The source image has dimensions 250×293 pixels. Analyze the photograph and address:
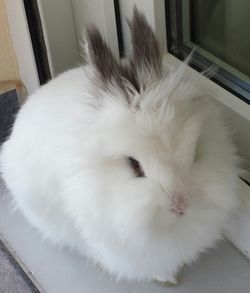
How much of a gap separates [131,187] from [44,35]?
1.87ft

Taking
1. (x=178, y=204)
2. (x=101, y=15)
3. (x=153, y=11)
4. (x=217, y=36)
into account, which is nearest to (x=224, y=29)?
(x=217, y=36)

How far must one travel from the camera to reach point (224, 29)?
1318mm

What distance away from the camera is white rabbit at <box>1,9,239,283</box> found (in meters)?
0.98

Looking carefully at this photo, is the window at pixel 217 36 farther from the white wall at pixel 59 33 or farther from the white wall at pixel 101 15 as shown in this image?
the white wall at pixel 59 33

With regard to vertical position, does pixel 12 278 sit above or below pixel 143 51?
below

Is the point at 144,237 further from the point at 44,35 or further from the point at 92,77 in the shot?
the point at 44,35

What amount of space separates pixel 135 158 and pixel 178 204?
9 centimetres

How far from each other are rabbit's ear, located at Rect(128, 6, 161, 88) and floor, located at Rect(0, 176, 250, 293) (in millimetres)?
452

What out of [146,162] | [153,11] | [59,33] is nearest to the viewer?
[146,162]

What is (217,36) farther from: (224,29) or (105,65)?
(105,65)

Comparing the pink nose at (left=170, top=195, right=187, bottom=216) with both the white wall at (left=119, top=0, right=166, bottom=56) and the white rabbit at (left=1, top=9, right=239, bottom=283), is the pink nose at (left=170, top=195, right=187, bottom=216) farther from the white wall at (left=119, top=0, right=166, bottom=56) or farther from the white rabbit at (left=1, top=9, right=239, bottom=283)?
the white wall at (left=119, top=0, right=166, bottom=56)

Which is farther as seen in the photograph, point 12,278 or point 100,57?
point 12,278

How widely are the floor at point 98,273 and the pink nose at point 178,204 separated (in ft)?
1.04

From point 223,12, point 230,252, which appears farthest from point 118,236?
point 223,12
